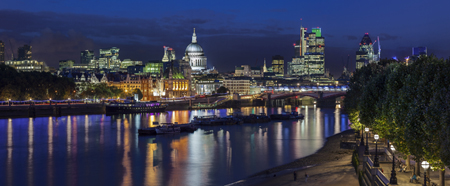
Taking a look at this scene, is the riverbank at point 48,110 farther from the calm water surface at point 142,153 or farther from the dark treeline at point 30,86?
the calm water surface at point 142,153

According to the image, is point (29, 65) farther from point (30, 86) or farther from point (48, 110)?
point (48, 110)

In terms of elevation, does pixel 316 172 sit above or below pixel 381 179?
below

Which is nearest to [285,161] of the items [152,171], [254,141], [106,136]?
[152,171]

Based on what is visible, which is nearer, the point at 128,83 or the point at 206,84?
the point at 128,83

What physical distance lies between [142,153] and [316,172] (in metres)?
14.9

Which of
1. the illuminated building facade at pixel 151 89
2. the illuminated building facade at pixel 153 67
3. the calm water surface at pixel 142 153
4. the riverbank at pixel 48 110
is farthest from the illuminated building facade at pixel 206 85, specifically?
the calm water surface at pixel 142 153

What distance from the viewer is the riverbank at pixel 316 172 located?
80.2 ft

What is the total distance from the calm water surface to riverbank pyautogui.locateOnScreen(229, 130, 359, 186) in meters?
1.21

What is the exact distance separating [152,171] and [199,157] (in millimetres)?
5816

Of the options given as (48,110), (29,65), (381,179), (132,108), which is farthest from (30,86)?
(29,65)

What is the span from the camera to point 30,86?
7981 cm

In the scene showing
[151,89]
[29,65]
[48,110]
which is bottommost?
[48,110]

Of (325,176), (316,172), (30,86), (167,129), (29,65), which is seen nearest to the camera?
(325,176)

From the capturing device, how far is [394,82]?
22234 millimetres
